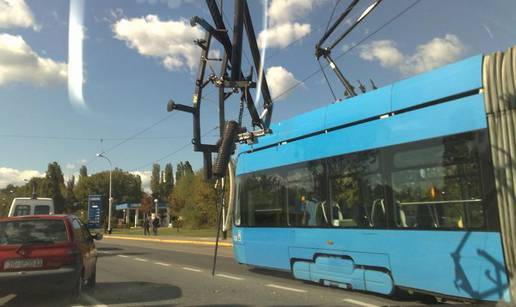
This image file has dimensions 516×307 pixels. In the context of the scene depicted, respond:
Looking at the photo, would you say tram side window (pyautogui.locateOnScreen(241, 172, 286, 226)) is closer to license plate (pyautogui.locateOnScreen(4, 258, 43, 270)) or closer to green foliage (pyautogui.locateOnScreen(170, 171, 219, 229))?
license plate (pyautogui.locateOnScreen(4, 258, 43, 270))

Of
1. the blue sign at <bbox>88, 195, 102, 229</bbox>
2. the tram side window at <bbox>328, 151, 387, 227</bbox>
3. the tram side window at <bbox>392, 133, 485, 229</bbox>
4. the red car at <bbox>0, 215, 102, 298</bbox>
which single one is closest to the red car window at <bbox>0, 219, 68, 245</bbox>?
the red car at <bbox>0, 215, 102, 298</bbox>

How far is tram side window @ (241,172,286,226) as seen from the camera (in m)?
11.5

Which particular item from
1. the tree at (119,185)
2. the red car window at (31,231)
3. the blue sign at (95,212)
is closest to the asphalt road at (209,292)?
the red car window at (31,231)

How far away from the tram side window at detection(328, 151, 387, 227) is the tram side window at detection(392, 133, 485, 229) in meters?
0.41

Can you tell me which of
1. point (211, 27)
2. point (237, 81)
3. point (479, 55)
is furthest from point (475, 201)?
point (211, 27)

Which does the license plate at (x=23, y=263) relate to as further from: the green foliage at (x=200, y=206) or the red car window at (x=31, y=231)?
the green foliage at (x=200, y=206)

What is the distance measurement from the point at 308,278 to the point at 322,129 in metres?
2.93

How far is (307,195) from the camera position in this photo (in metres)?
10.6

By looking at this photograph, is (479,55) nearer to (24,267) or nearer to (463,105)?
(463,105)

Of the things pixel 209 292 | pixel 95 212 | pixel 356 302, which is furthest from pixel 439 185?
pixel 95 212

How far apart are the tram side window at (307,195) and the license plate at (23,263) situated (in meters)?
4.87

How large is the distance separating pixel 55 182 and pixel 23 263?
121m

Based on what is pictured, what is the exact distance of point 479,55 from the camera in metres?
7.21

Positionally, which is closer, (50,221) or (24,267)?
(24,267)
